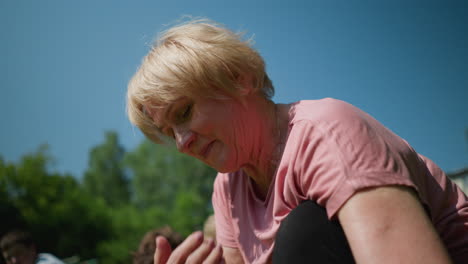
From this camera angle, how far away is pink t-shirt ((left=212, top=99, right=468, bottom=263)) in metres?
1.17

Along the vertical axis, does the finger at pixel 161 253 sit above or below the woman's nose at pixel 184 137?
below

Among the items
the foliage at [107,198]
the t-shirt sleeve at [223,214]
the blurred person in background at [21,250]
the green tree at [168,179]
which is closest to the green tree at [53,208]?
the foliage at [107,198]

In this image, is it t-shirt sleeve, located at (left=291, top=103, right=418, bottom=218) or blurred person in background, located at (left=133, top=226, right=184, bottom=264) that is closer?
t-shirt sleeve, located at (left=291, top=103, right=418, bottom=218)

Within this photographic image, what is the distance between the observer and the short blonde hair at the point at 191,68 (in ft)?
5.16

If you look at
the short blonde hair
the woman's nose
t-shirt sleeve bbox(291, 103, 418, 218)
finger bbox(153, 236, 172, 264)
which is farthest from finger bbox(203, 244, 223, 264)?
the short blonde hair

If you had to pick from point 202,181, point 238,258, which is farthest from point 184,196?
point 238,258

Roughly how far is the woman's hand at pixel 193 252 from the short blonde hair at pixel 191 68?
0.52 metres

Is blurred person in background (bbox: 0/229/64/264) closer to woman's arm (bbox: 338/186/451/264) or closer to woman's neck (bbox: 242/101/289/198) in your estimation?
woman's neck (bbox: 242/101/289/198)

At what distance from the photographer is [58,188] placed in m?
30.8

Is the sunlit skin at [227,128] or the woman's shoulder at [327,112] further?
the sunlit skin at [227,128]

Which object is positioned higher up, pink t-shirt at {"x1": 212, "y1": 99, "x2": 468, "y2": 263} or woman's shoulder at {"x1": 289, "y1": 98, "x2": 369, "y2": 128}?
woman's shoulder at {"x1": 289, "y1": 98, "x2": 369, "y2": 128}

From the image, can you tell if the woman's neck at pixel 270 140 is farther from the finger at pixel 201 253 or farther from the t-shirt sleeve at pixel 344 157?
the finger at pixel 201 253

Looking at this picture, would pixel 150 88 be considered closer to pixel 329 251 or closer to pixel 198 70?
pixel 198 70

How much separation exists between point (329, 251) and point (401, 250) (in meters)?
0.21
